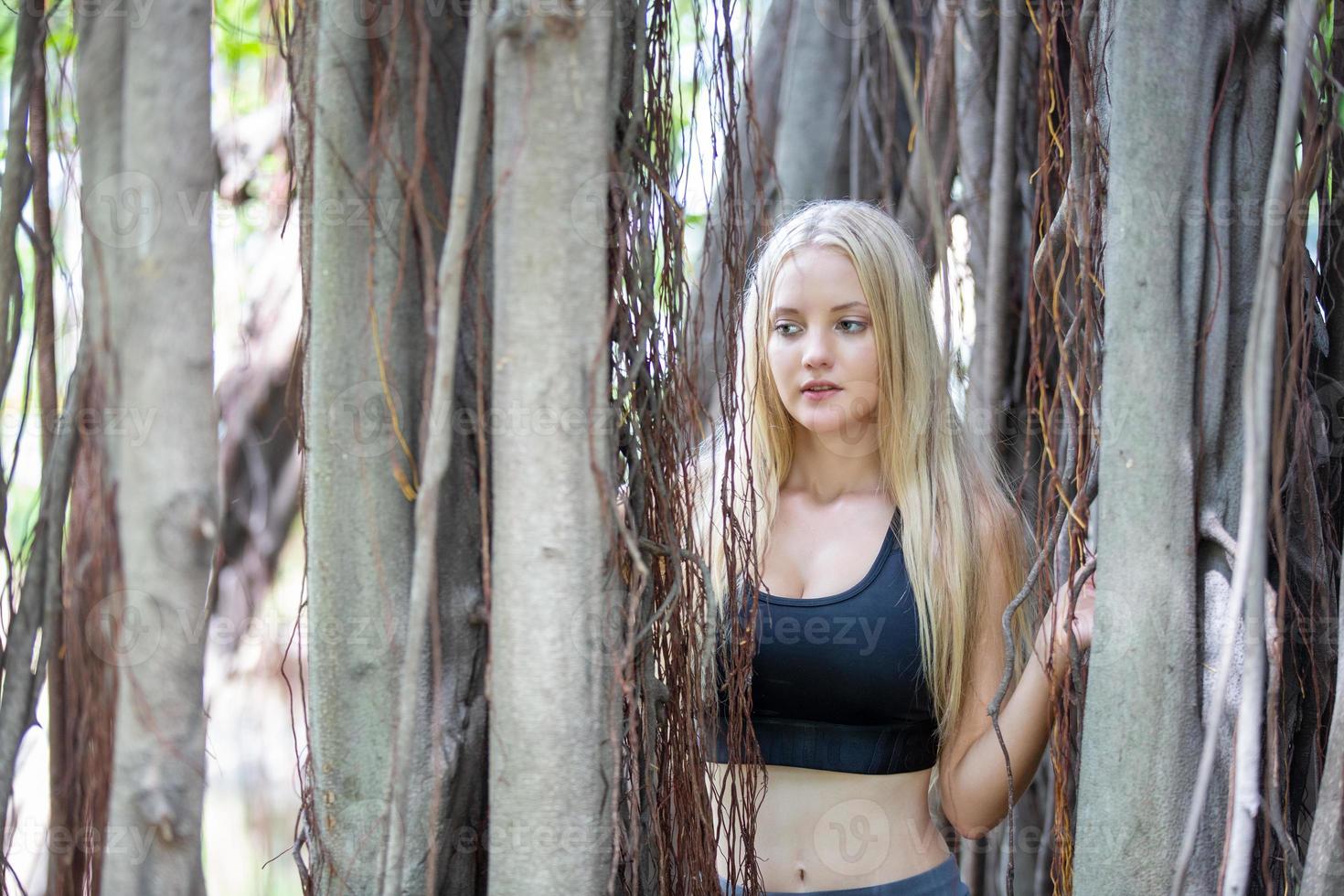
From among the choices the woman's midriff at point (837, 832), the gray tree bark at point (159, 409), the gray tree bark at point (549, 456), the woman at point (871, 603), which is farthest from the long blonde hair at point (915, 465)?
→ the gray tree bark at point (159, 409)

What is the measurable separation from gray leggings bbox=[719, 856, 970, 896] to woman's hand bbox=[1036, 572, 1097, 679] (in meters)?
0.36

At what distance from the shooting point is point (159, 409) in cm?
86

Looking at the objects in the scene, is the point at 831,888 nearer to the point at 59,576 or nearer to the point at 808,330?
the point at 808,330

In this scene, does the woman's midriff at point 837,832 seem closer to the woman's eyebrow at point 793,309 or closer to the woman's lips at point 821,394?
the woman's lips at point 821,394

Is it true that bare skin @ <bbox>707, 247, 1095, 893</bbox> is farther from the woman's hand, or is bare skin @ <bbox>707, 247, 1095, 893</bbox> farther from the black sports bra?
the woman's hand

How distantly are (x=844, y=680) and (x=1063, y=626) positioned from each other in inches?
11.9

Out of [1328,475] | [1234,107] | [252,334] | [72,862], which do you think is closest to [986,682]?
[1328,475]

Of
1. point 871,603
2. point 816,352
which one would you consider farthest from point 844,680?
point 816,352

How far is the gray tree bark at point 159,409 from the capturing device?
2.79 ft

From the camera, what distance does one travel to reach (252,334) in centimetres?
291

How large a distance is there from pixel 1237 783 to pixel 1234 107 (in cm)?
63

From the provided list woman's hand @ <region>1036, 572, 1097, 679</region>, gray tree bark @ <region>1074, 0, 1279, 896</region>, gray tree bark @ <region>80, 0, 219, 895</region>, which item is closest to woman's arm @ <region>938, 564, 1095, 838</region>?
woman's hand @ <region>1036, 572, 1097, 679</region>

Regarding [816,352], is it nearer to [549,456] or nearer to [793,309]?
[793,309]

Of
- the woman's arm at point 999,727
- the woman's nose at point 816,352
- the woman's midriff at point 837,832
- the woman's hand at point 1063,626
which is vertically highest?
the woman's nose at point 816,352
